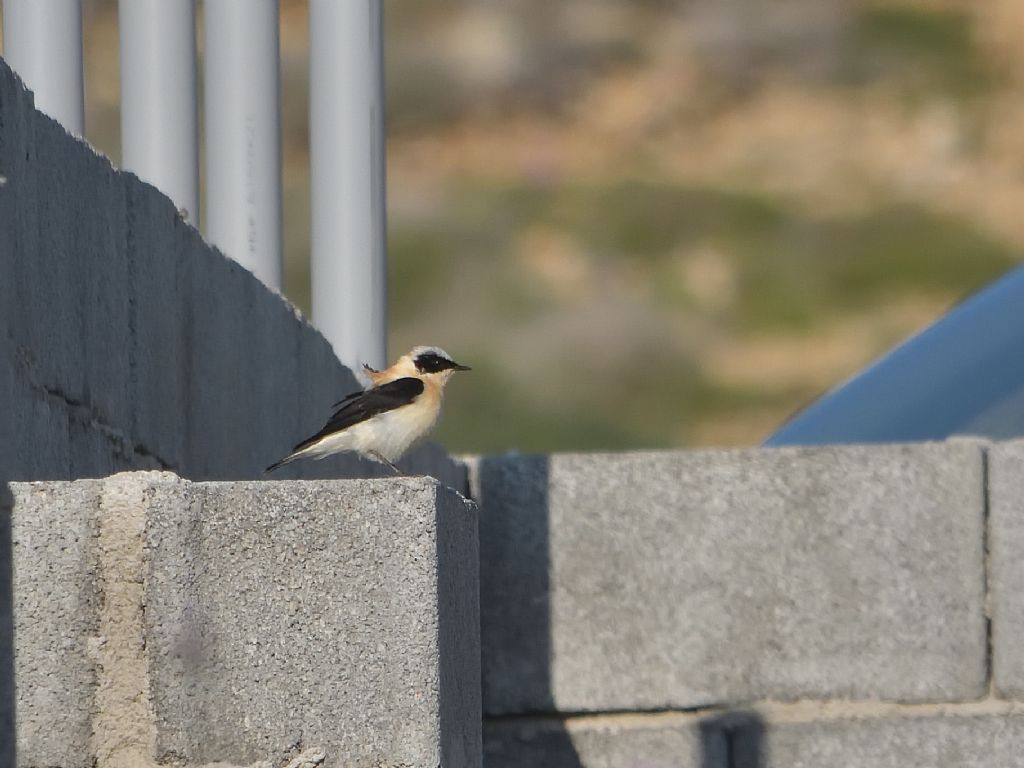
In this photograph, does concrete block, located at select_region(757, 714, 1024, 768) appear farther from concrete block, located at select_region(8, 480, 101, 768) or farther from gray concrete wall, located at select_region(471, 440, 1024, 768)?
concrete block, located at select_region(8, 480, 101, 768)

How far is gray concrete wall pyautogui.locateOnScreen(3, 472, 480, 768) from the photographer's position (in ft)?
10.0

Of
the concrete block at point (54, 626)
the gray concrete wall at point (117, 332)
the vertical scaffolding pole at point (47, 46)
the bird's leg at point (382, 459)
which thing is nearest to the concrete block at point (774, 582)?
the bird's leg at point (382, 459)

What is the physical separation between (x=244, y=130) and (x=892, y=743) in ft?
8.44

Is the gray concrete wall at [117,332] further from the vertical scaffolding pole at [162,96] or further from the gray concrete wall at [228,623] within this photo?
the vertical scaffolding pole at [162,96]

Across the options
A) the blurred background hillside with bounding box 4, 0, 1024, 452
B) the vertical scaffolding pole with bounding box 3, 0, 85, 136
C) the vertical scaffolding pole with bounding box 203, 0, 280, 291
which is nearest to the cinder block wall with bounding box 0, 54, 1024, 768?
the vertical scaffolding pole with bounding box 203, 0, 280, 291

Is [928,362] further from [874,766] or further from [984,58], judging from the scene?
[984,58]

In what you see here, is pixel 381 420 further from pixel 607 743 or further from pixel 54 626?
pixel 54 626

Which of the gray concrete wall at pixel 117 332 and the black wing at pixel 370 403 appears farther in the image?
the black wing at pixel 370 403

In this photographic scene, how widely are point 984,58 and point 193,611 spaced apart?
125ft

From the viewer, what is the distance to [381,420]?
5.45 metres

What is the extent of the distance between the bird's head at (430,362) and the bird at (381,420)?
12 cm

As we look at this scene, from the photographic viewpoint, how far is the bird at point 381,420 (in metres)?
5.17

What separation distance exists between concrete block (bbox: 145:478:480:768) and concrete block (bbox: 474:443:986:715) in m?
2.84

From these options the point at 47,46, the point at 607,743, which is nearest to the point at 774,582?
the point at 607,743
